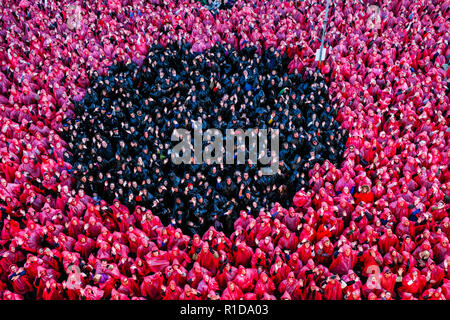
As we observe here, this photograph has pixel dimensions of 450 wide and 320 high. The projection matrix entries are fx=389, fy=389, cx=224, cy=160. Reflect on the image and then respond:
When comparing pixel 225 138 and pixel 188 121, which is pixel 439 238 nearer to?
pixel 225 138

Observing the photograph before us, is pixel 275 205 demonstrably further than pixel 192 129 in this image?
No

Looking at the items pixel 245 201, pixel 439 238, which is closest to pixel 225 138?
pixel 245 201

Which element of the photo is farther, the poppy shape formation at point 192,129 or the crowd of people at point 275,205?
the poppy shape formation at point 192,129

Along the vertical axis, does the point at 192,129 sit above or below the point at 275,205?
above

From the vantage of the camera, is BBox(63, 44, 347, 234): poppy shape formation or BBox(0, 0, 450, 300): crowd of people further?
BBox(63, 44, 347, 234): poppy shape formation

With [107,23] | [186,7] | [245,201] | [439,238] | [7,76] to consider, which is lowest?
[439,238]
